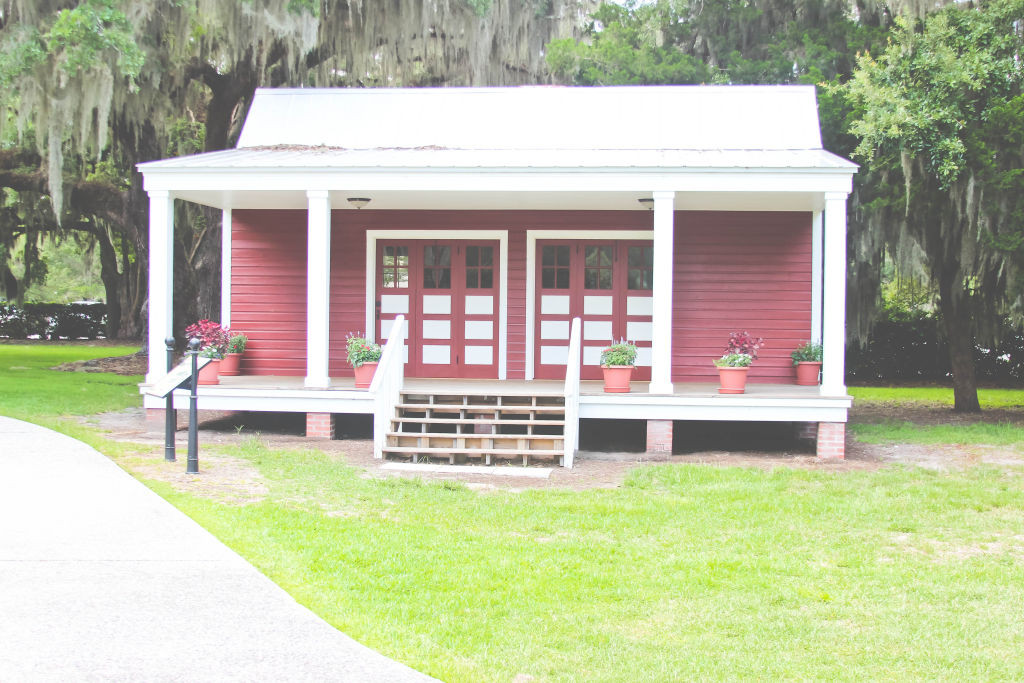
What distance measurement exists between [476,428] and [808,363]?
4.21 metres

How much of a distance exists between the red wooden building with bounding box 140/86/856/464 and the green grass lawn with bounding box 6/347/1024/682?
3.45 meters

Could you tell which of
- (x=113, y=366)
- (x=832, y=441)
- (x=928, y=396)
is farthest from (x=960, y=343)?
(x=113, y=366)

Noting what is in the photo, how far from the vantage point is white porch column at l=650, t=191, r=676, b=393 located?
425 inches

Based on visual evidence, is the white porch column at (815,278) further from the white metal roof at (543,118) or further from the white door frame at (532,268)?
the white door frame at (532,268)

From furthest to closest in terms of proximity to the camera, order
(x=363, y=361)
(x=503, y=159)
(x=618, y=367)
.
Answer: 1. (x=503, y=159)
2. (x=363, y=361)
3. (x=618, y=367)

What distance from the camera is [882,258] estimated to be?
1708 cm

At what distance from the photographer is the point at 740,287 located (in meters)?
12.9

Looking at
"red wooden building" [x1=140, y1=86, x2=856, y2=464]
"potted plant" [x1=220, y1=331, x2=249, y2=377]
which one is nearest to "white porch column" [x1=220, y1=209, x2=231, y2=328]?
"red wooden building" [x1=140, y1=86, x2=856, y2=464]

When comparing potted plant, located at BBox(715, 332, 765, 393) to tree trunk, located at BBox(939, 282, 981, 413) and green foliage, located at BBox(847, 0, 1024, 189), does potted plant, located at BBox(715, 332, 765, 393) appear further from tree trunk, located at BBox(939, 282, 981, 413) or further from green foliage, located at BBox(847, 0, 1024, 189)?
tree trunk, located at BBox(939, 282, 981, 413)

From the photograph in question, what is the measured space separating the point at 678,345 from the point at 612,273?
124 cm

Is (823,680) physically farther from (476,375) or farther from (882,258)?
(882,258)

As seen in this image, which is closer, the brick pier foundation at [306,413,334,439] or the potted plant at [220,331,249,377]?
the brick pier foundation at [306,413,334,439]

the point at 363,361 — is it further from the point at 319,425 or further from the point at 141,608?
the point at 141,608

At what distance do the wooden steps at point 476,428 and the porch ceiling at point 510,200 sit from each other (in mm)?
2358
